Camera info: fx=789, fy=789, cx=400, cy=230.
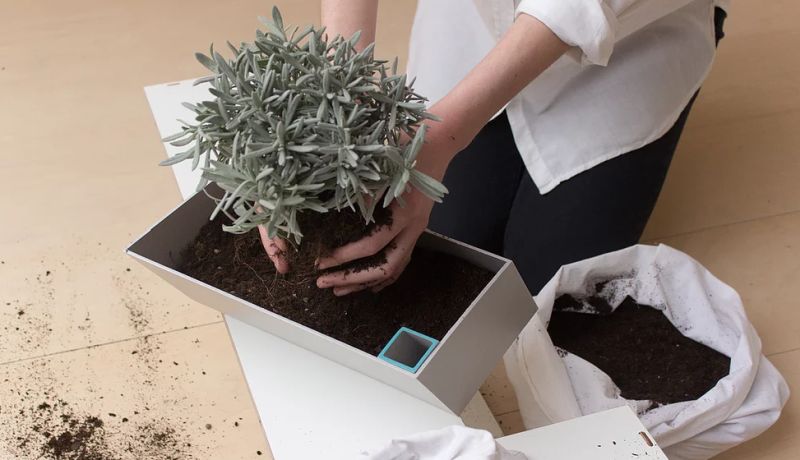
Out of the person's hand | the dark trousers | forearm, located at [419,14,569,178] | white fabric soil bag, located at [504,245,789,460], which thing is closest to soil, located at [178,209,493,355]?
the person's hand

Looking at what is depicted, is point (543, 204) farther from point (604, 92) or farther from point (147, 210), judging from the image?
point (147, 210)

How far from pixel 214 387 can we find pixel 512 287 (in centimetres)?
62

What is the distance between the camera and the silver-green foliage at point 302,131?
69 cm

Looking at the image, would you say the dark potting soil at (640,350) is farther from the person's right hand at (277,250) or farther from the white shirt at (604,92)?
the person's right hand at (277,250)

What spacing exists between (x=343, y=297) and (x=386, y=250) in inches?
3.1

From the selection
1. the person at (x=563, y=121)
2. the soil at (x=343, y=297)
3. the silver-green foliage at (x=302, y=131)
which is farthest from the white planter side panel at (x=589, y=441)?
the person at (x=563, y=121)

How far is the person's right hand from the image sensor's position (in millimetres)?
846

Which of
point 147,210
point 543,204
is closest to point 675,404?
point 543,204

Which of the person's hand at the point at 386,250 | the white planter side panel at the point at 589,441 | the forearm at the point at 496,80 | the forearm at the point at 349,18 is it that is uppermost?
the forearm at the point at 349,18

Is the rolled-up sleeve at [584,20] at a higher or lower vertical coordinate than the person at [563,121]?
higher

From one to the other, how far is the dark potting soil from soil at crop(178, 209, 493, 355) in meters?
0.43

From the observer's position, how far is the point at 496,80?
35.5 inches

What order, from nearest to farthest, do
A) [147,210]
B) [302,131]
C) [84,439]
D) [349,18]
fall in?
[302,131] < [349,18] < [84,439] < [147,210]

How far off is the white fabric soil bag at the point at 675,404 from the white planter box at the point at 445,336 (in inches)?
9.3
